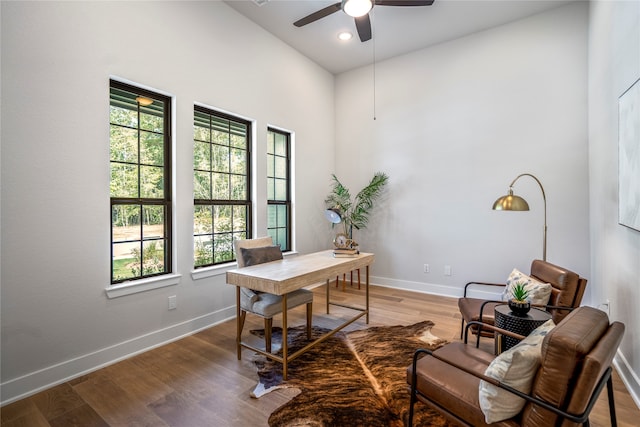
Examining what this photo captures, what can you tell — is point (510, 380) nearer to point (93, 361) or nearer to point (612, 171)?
point (612, 171)

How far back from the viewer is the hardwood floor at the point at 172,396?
1.94m

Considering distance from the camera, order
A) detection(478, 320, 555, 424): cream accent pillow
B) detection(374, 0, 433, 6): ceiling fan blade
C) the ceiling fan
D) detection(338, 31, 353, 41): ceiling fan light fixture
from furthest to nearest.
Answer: detection(338, 31, 353, 41): ceiling fan light fixture → detection(374, 0, 433, 6): ceiling fan blade → the ceiling fan → detection(478, 320, 555, 424): cream accent pillow

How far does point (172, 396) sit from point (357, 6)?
11.7 ft

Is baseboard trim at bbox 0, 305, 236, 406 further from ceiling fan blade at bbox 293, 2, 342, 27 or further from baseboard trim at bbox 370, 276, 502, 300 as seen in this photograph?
ceiling fan blade at bbox 293, 2, 342, 27

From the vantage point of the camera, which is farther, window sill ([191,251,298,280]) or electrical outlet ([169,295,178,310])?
window sill ([191,251,298,280])

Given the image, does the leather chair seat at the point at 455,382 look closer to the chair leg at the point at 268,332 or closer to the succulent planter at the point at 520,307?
the succulent planter at the point at 520,307

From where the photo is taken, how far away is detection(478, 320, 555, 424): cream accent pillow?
133cm

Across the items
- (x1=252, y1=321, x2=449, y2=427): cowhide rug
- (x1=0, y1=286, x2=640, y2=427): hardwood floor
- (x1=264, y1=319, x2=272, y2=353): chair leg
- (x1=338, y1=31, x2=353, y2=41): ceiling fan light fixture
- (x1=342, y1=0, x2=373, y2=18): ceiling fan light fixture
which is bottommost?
(x1=0, y1=286, x2=640, y2=427): hardwood floor

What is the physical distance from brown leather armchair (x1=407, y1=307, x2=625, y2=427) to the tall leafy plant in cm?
348

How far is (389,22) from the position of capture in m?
3.95

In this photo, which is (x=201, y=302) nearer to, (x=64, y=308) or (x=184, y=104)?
(x=64, y=308)

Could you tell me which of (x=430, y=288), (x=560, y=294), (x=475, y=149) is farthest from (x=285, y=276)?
(x=475, y=149)

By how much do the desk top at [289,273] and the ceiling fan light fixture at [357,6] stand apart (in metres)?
2.41

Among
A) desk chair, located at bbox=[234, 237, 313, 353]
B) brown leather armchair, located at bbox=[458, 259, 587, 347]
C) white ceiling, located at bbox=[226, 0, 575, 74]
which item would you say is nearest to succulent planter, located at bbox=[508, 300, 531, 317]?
brown leather armchair, located at bbox=[458, 259, 587, 347]
